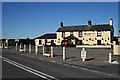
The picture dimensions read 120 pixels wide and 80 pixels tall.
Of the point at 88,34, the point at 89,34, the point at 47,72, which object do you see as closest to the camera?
the point at 47,72

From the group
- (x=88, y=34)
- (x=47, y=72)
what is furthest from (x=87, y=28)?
(x=47, y=72)

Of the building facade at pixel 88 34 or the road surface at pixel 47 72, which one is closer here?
the road surface at pixel 47 72

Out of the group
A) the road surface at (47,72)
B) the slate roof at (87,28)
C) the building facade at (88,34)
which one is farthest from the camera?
the slate roof at (87,28)

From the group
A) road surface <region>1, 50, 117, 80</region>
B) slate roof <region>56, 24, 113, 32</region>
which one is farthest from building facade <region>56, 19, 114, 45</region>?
road surface <region>1, 50, 117, 80</region>

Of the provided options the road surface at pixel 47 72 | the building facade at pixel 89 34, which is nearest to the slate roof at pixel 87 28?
the building facade at pixel 89 34

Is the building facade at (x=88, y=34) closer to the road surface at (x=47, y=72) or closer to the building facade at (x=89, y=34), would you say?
the building facade at (x=89, y=34)

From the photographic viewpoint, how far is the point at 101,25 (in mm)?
77625

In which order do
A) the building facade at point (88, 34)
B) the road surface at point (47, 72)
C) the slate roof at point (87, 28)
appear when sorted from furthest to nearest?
the slate roof at point (87, 28) < the building facade at point (88, 34) < the road surface at point (47, 72)

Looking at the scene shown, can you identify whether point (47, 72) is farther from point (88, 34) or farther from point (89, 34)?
point (88, 34)

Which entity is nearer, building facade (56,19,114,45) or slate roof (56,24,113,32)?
building facade (56,19,114,45)

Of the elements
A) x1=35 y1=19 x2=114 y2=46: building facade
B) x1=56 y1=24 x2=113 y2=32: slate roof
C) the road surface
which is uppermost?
x1=56 y1=24 x2=113 y2=32: slate roof

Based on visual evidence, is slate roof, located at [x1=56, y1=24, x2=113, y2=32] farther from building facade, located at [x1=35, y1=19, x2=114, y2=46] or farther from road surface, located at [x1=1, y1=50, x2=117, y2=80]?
road surface, located at [x1=1, y1=50, x2=117, y2=80]

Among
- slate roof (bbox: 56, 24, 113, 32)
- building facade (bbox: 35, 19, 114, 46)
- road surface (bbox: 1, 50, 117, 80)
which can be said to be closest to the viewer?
road surface (bbox: 1, 50, 117, 80)

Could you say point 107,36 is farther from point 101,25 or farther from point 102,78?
point 102,78
